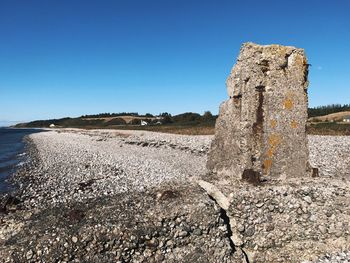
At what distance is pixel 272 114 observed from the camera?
28.6 ft

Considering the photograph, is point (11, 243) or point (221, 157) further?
point (221, 157)

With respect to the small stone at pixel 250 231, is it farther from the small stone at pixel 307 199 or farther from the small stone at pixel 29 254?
the small stone at pixel 29 254

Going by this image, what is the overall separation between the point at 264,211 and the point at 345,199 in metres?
1.91

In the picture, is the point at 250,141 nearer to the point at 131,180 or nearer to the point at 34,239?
the point at 34,239

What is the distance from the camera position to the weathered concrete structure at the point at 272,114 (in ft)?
28.7

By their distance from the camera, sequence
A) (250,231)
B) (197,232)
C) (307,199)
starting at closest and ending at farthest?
(197,232) < (250,231) < (307,199)

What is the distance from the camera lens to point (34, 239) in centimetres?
655

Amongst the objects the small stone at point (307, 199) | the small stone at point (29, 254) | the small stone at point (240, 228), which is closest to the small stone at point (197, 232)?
the small stone at point (240, 228)

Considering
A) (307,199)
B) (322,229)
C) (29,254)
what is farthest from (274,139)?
(29,254)

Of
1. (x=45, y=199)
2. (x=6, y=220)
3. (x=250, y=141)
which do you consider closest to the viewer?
(x=6, y=220)

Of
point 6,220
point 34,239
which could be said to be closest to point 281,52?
point 34,239

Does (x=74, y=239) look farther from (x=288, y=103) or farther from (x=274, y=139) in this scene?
(x=288, y=103)

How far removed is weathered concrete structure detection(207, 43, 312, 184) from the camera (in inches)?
344

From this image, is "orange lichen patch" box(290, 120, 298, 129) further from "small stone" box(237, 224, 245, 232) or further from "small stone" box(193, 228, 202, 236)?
"small stone" box(193, 228, 202, 236)
